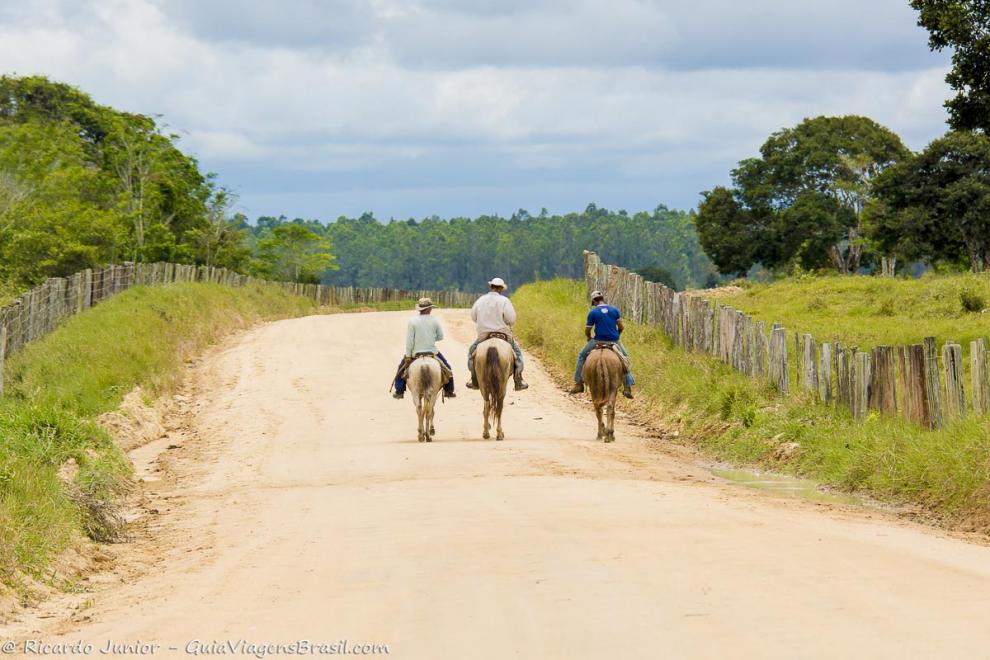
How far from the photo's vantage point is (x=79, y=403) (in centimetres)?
1881

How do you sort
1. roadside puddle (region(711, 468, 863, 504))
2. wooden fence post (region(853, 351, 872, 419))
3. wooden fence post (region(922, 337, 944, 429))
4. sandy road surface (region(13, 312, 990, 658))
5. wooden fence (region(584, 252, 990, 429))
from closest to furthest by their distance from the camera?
sandy road surface (region(13, 312, 990, 658)) → roadside puddle (region(711, 468, 863, 504)) → wooden fence (region(584, 252, 990, 429)) → wooden fence post (region(922, 337, 944, 429)) → wooden fence post (region(853, 351, 872, 419))

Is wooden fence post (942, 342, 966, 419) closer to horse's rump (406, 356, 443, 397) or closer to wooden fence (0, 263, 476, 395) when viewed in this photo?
horse's rump (406, 356, 443, 397)

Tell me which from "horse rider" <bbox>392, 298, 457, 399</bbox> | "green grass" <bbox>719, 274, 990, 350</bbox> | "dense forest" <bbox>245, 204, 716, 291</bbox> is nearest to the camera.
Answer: "horse rider" <bbox>392, 298, 457, 399</bbox>

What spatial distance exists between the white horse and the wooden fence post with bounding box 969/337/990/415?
24.0 ft

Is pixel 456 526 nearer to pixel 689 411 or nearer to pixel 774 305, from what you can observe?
pixel 689 411

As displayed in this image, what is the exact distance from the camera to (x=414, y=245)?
171 m

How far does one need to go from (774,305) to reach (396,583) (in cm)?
2696

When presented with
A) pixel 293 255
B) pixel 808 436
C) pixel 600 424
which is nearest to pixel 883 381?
pixel 808 436

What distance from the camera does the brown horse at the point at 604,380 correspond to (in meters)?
18.3

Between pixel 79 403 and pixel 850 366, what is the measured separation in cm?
1096

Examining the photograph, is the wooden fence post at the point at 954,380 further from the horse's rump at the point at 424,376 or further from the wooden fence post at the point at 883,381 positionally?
the horse's rump at the point at 424,376

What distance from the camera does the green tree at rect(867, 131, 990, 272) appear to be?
160 ft

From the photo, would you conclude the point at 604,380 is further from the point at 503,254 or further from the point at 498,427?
the point at 503,254

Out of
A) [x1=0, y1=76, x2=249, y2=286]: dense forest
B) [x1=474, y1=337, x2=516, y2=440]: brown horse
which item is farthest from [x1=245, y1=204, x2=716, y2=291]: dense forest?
[x1=474, y1=337, x2=516, y2=440]: brown horse
